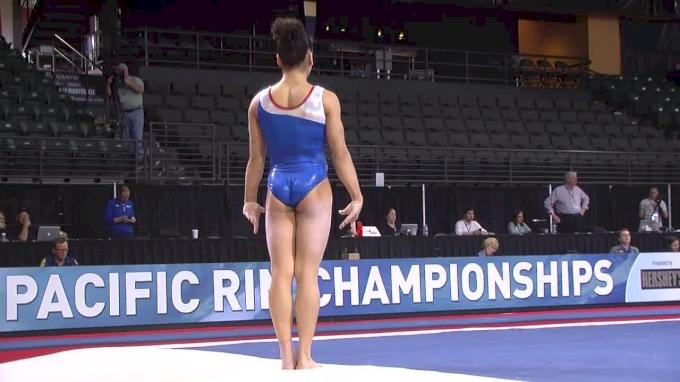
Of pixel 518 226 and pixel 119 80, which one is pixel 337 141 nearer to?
pixel 518 226

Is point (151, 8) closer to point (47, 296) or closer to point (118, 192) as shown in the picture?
point (118, 192)

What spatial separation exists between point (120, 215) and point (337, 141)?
9182 mm

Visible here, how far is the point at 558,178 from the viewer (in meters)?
19.9

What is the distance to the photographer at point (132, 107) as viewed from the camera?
1582cm

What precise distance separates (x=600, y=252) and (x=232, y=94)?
A: 8.44 m

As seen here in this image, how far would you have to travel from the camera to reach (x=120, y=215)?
13.9 meters

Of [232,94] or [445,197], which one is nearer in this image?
[445,197]

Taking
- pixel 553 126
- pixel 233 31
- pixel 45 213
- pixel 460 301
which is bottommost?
pixel 460 301

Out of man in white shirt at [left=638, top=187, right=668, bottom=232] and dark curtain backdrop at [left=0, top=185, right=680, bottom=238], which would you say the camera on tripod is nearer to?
dark curtain backdrop at [left=0, top=185, right=680, bottom=238]

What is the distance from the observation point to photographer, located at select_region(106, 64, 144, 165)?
51.9 feet

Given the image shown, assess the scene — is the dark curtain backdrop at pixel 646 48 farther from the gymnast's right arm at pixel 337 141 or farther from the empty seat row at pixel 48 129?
the gymnast's right arm at pixel 337 141

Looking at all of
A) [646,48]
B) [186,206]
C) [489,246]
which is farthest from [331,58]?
[489,246]

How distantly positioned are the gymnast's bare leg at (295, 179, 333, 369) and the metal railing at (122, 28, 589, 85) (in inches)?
606

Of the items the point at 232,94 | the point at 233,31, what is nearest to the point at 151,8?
the point at 233,31
